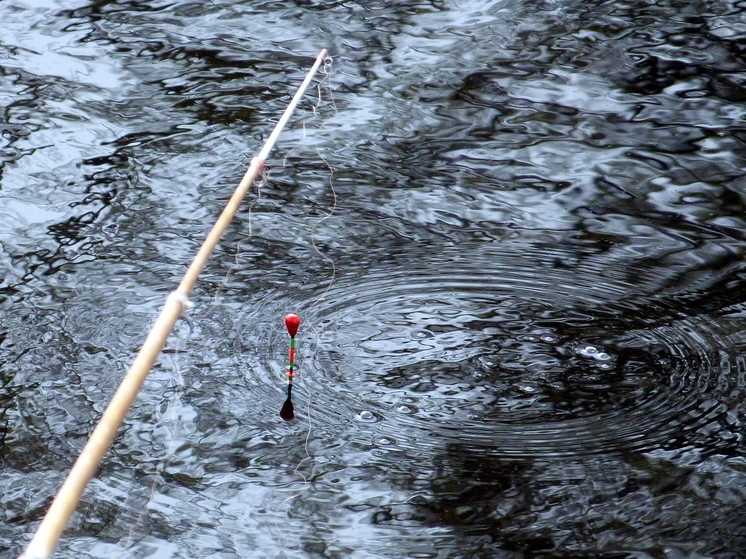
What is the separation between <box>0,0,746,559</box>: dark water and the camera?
2652 mm

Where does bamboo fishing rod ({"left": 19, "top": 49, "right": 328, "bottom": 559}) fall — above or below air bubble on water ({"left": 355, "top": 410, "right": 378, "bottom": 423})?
above

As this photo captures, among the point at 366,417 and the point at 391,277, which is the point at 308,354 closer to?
the point at 366,417

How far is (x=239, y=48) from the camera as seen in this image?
5469 mm

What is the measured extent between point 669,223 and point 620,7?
2216mm

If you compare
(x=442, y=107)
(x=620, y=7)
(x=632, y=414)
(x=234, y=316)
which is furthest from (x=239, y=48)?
(x=632, y=414)

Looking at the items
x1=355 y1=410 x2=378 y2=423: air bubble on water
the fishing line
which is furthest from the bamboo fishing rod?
x1=355 y1=410 x2=378 y2=423: air bubble on water

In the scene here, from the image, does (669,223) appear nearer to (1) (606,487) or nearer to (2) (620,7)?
(1) (606,487)

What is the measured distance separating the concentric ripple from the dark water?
0.01m

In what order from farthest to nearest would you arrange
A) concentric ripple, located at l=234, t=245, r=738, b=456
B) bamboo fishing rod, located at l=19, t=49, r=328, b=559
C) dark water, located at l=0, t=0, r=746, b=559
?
concentric ripple, located at l=234, t=245, r=738, b=456, dark water, located at l=0, t=0, r=746, b=559, bamboo fishing rod, located at l=19, t=49, r=328, b=559

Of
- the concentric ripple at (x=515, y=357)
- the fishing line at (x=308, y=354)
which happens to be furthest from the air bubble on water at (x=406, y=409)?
the fishing line at (x=308, y=354)

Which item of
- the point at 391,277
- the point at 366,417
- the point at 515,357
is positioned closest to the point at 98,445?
the point at 366,417

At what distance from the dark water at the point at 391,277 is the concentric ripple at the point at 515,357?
11 mm

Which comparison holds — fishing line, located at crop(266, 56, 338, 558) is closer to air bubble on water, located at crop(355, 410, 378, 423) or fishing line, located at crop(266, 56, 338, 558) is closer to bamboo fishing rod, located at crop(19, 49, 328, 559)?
air bubble on water, located at crop(355, 410, 378, 423)

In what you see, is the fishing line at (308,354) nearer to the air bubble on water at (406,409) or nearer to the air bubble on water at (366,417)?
the air bubble on water at (366,417)
